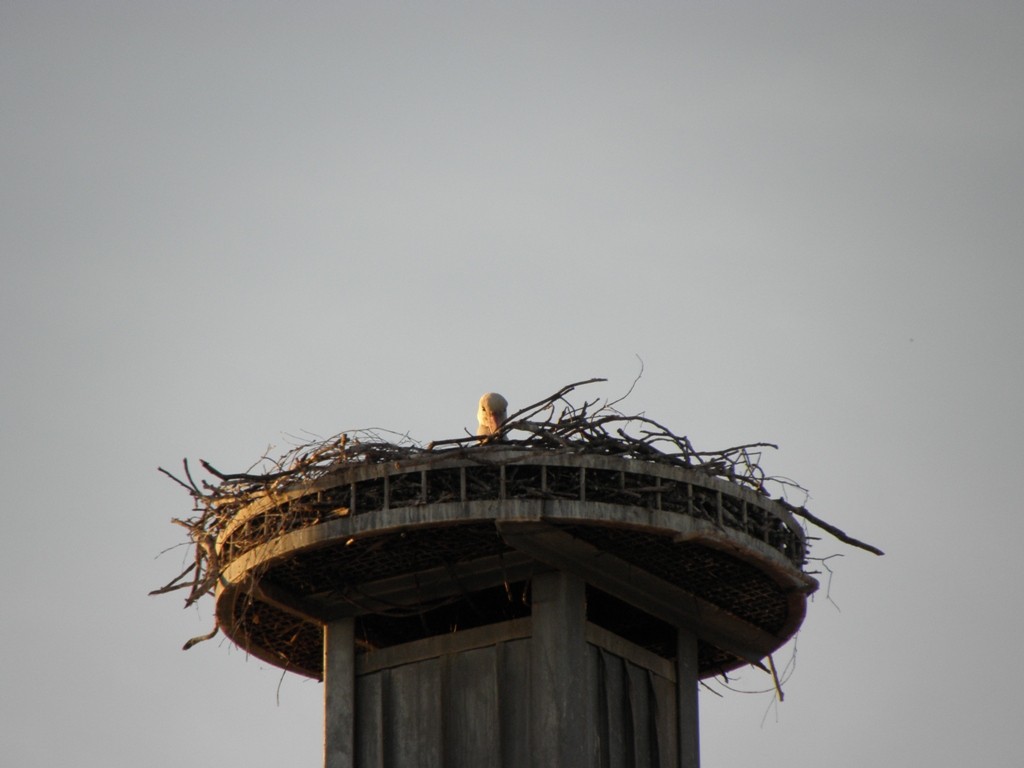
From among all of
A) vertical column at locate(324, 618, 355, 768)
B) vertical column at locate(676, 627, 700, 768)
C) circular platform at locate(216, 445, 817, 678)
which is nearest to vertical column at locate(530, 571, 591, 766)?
circular platform at locate(216, 445, 817, 678)

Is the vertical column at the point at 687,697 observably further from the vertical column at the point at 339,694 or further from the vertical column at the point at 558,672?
the vertical column at the point at 339,694

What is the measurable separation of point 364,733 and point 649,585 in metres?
3.29

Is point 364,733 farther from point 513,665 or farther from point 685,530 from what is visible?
point 685,530

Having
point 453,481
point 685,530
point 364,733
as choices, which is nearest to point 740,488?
point 685,530

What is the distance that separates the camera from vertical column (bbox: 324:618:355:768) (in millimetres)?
24641

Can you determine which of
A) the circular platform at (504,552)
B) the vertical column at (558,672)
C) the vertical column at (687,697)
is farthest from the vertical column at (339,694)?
the vertical column at (687,697)

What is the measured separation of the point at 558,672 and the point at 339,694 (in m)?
2.59

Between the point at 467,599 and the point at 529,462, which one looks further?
the point at 467,599

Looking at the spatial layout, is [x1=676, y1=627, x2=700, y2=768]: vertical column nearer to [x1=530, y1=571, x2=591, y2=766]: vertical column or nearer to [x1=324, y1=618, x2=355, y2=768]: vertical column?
[x1=530, y1=571, x2=591, y2=766]: vertical column

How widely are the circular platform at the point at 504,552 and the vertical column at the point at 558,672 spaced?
0.26m

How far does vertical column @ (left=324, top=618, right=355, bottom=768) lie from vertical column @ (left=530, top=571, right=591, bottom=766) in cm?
213

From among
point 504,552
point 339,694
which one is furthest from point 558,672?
point 339,694

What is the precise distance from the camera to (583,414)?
2377cm

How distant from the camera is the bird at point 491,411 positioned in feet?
84.3
